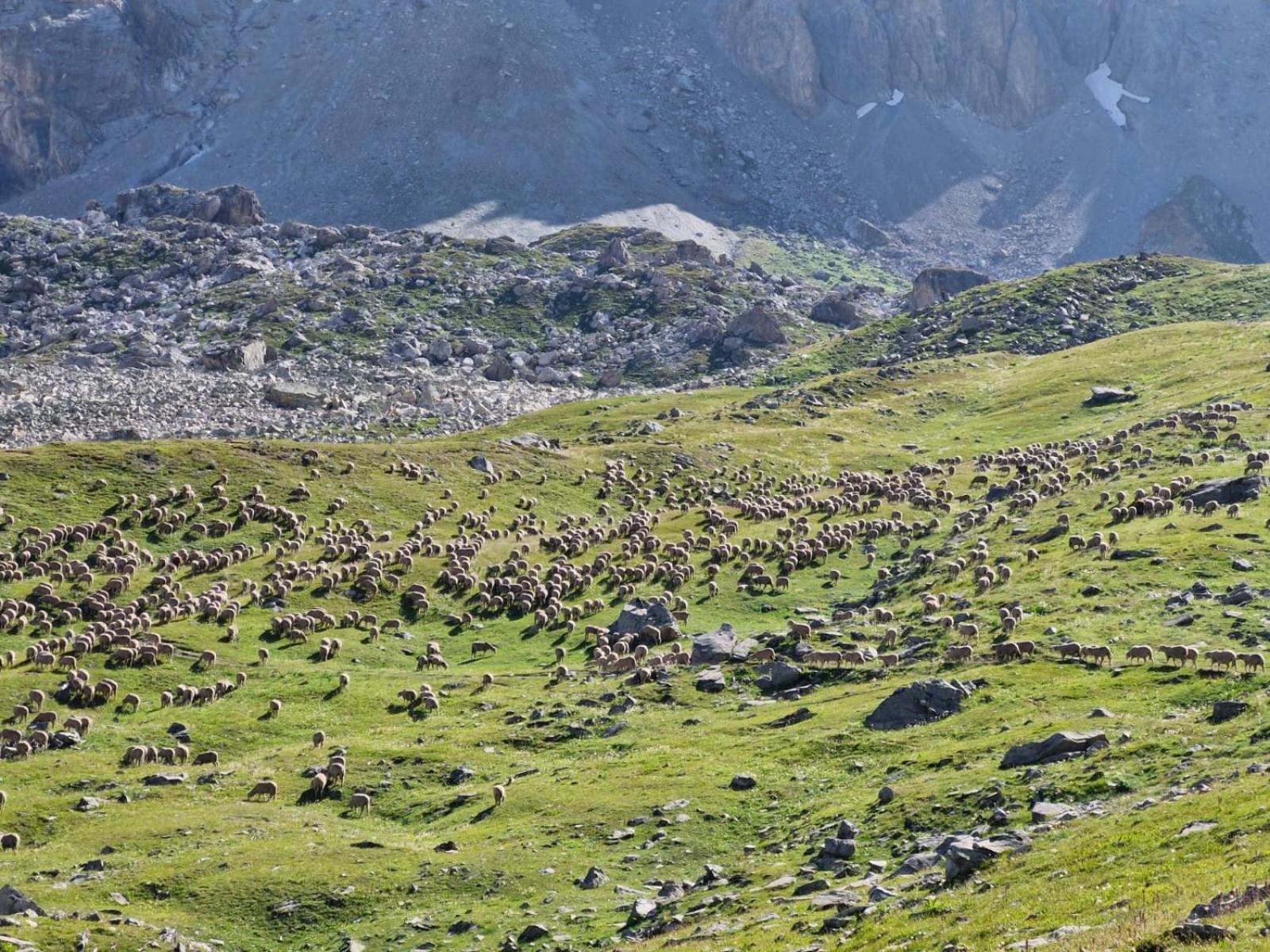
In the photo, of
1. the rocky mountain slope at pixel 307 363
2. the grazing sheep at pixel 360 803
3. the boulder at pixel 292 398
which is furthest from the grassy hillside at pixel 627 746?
the boulder at pixel 292 398

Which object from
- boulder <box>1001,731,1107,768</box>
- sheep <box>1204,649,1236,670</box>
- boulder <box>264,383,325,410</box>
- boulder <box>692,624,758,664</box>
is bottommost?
boulder <box>264,383,325,410</box>

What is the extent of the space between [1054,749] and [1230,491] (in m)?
37.0

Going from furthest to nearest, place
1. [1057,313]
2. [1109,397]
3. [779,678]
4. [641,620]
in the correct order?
[1057,313]
[1109,397]
[641,620]
[779,678]

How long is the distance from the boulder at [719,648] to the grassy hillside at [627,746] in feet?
3.49

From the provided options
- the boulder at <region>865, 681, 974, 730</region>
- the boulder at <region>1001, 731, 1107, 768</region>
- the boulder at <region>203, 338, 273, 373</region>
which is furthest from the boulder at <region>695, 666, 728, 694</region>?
the boulder at <region>203, 338, 273, 373</region>

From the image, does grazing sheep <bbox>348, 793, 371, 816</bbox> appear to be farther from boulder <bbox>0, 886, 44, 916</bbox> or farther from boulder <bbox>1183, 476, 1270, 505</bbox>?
boulder <bbox>1183, 476, 1270, 505</bbox>

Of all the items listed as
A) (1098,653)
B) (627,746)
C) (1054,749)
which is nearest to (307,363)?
(627,746)

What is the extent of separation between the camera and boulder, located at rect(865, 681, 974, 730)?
150 feet

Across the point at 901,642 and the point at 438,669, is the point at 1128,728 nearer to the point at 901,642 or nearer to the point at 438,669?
the point at 901,642

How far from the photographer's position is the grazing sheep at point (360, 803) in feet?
151

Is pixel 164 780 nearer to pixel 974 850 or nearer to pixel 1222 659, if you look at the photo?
pixel 974 850

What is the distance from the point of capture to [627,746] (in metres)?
49.3

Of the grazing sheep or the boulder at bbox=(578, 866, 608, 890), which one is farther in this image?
the grazing sheep

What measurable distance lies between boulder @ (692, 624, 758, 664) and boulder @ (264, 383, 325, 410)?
101 m
